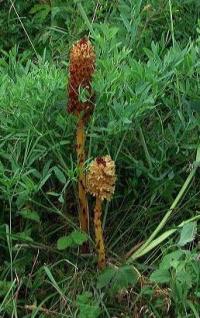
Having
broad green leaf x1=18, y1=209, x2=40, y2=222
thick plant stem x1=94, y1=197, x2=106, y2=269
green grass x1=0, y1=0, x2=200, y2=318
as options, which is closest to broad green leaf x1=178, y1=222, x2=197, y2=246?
green grass x1=0, y1=0, x2=200, y2=318

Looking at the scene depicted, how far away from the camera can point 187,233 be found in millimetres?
2207

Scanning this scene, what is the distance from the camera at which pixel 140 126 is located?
2.44 meters

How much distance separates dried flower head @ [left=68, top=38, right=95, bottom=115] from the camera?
7.04 feet

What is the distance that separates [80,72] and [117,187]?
0.48m

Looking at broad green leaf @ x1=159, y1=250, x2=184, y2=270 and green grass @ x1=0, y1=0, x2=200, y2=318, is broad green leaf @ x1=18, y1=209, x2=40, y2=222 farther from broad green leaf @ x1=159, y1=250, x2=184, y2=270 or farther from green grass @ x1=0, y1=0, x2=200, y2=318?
broad green leaf @ x1=159, y1=250, x2=184, y2=270

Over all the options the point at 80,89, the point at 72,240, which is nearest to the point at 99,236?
the point at 72,240

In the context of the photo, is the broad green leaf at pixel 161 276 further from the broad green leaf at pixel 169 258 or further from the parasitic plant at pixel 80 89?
the parasitic plant at pixel 80 89

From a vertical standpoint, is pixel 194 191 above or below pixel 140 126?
below

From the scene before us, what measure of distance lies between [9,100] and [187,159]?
22.8 inches

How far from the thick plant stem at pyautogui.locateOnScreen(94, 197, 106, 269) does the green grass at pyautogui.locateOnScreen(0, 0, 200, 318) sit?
35 millimetres

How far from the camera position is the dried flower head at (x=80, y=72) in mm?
2146

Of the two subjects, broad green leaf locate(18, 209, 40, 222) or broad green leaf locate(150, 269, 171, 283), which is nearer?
broad green leaf locate(150, 269, 171, 283)

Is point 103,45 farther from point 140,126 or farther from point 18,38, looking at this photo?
point 18,38

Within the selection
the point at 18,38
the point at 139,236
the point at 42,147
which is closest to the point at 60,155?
the point at 42,147
